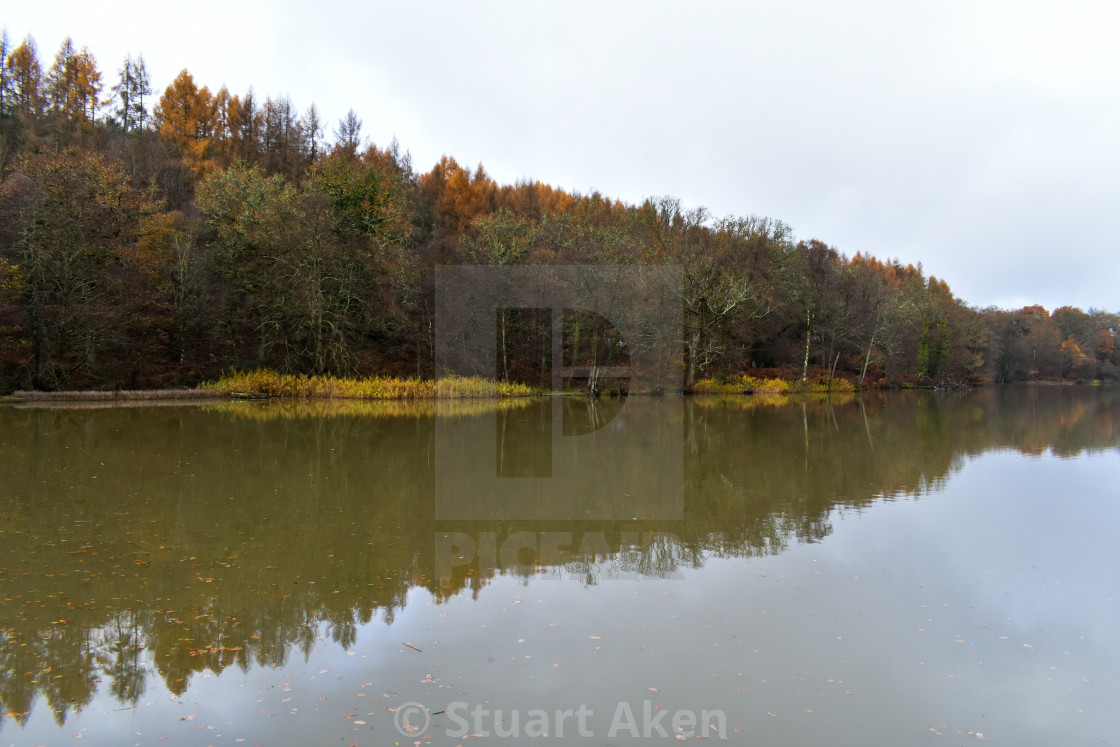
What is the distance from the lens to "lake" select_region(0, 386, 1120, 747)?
3.66 m

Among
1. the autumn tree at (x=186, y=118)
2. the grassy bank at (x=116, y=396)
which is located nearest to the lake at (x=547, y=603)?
the grassy bank at (x=116, y=396)

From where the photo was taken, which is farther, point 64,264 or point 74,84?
point 74,84

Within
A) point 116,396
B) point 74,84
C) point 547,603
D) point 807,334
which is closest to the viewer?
point 547,603

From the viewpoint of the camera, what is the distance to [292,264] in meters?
29.1

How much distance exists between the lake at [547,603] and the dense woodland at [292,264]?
664 inches

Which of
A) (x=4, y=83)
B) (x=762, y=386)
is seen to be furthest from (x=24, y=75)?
(x=762, y=386)

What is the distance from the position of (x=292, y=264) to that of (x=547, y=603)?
2714 cm

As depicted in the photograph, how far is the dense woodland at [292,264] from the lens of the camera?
2520cm

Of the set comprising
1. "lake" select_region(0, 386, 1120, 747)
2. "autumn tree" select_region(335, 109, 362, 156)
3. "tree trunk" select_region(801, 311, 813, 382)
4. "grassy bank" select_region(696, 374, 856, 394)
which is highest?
"autumn tree" select_region(335, 109, 362, 156)

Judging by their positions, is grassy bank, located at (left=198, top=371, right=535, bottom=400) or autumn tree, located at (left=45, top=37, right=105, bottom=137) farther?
autumn tree, located at (left=45, top=37, right=105, bottom=137)

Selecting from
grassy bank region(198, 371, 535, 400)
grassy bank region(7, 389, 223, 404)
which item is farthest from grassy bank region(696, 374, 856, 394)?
grassy bank region(7, 389, 223, 404)

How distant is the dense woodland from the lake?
16872mm

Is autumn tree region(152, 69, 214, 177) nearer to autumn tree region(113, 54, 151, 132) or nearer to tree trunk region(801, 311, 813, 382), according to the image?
autumn tree region(113, 54, 151, 132)

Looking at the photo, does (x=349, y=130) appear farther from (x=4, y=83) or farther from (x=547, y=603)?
(x=547, y=603)
